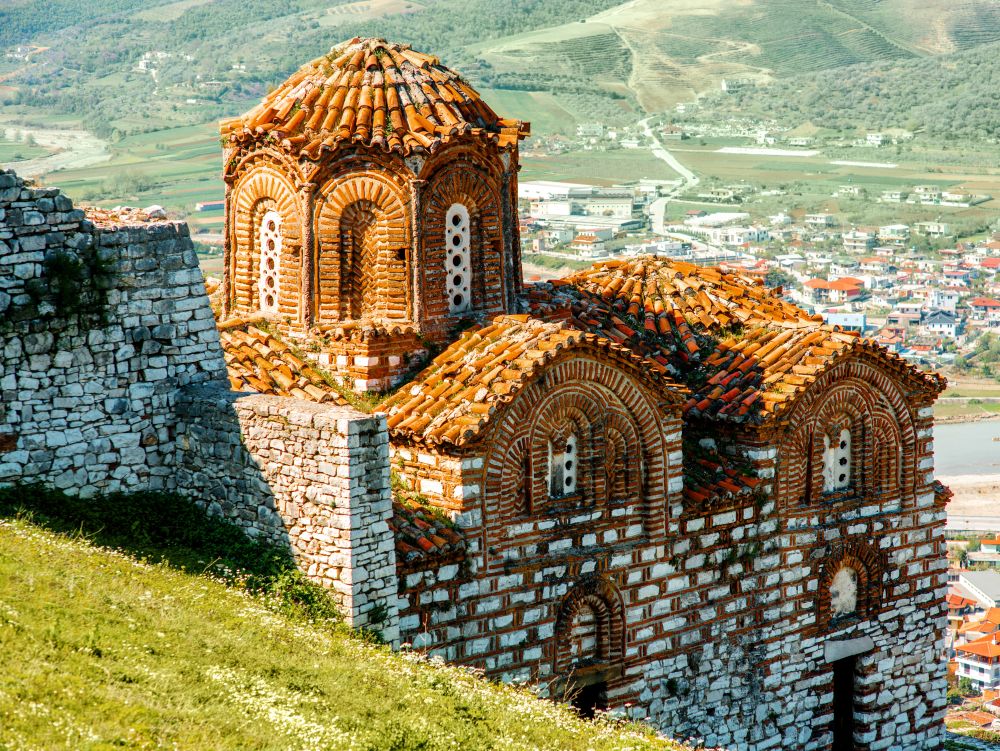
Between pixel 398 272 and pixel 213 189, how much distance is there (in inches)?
3388

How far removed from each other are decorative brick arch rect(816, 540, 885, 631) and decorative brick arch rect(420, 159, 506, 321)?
191 inches

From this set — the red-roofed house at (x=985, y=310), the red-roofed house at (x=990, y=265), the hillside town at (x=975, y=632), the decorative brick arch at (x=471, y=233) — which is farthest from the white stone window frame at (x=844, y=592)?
the red-roofed house at (x=990, y=265)

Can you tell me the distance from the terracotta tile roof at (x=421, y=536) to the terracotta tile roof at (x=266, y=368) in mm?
1788

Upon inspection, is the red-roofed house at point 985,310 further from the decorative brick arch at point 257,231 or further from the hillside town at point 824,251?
the decorative brick arch at point 257,231

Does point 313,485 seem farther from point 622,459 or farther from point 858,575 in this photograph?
point 858,575

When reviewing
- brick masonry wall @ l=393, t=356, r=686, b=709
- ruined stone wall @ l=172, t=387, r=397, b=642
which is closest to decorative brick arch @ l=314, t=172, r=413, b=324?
brick masonry wall @ l=393, t=356, r=686, b=709

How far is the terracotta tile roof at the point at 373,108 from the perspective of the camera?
623 inches

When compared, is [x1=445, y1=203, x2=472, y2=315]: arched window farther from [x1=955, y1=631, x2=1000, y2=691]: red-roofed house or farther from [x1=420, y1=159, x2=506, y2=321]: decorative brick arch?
[x1=955, y1=631, x2=1000, y2=691]: red-roofed house

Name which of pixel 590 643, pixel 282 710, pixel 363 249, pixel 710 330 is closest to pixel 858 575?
pixel 710 330

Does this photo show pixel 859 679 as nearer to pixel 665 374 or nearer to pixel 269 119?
pixel 665 374

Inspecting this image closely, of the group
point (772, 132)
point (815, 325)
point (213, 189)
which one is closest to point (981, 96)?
point (772, 132)

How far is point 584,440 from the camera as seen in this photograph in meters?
15.3

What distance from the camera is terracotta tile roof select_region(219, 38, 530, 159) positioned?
1583cm

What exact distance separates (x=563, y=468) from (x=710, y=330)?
145 inches
